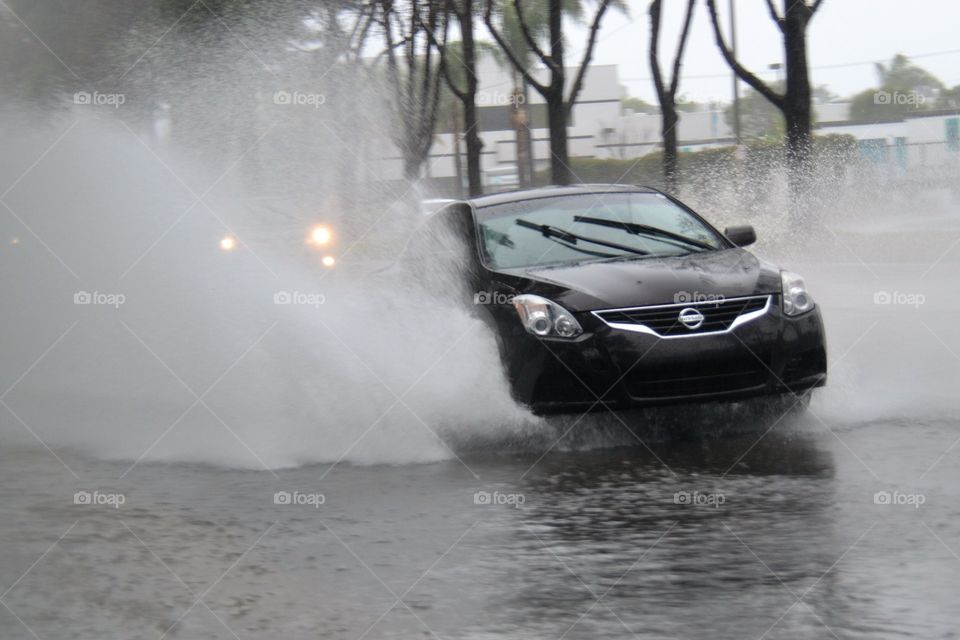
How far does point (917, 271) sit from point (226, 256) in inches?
493

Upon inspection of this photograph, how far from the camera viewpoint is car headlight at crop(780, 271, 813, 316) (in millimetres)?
7422

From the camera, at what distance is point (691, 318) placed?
7109mm

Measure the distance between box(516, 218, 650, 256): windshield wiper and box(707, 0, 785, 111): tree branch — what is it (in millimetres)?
14545

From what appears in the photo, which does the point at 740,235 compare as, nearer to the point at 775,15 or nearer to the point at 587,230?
the point at 587,230

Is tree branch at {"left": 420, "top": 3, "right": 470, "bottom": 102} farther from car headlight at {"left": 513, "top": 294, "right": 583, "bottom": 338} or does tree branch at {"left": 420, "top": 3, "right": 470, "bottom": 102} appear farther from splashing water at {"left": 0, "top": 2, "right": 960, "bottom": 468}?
car headlight at {"left": 513, "top": 294, "right": 583, "bottom": 338}

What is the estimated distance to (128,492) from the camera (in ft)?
21.5

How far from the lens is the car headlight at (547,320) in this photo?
7102 millimetres

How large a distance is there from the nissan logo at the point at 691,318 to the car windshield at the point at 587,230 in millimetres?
949

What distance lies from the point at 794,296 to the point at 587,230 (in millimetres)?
1433

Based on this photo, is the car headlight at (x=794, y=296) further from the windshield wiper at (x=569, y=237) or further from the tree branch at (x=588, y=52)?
the tree branch at (x=588, y=52)

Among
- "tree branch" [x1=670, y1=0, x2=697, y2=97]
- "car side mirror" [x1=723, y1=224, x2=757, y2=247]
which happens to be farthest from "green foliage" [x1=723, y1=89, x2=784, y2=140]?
"car side mirror" [x1=723, y1=224, x2=757, y2=247]

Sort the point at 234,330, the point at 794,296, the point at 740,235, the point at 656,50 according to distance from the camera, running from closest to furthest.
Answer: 1. the point at 794,296
2. the point at 740,235
3. the point at 234,330
4. the point at 656,50

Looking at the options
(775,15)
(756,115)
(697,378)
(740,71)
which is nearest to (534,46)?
(740,71)

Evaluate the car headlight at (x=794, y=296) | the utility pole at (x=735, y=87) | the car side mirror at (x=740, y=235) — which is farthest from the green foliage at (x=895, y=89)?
the car headlight at (x=794, y=296)
